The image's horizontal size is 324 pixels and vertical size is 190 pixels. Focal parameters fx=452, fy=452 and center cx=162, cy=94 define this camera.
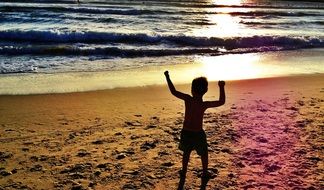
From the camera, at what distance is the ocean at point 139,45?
11.3 metres

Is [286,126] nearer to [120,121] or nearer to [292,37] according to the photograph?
[120,121]

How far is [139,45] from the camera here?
17.2 m

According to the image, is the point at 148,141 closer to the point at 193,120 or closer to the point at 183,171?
the point at 183,171

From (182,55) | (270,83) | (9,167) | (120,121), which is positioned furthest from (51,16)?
(9,167)

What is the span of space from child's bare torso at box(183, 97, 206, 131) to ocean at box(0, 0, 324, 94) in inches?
206

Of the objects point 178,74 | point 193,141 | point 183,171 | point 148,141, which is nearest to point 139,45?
point 178,74

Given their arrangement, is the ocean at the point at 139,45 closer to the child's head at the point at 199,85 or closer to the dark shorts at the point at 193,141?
the dark shorts at the point at 193,141

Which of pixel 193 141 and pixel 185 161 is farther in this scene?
pixel 185 161

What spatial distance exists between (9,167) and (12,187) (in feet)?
1.77

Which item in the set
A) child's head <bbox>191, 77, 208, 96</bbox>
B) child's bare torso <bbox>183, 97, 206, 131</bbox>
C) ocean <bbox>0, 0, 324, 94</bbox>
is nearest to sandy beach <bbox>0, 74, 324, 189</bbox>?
child's bare torso <bbox>183, 97, 206, 131</bbox>

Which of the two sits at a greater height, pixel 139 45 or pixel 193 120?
pixel 139 45

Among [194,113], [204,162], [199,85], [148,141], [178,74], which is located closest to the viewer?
[199,85]

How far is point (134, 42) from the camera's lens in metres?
18.0

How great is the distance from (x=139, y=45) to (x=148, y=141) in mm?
11373
